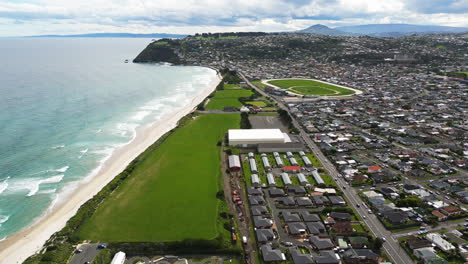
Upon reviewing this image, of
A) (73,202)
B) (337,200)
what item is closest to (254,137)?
(337,200)

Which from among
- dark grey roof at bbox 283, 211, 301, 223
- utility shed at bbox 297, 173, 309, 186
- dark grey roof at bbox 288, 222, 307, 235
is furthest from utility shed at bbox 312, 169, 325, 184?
dark grey roof at bbox 288, 222, 307, 235

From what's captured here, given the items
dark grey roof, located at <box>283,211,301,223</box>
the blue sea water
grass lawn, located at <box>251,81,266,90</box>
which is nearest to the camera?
dark grey roof, located at <box>283,211,301,223</box>

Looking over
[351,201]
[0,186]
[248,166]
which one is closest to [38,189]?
[0,186]

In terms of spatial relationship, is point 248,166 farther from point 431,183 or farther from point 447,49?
point 447,49

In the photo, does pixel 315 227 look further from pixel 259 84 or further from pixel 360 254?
pixel 259 84

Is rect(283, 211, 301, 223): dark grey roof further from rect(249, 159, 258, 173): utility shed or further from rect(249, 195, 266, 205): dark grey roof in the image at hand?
rect(249, 159, 258, 173): utility shed

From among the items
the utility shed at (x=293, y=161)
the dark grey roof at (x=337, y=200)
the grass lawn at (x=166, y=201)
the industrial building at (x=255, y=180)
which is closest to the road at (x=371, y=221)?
the dark grey roof at (x=337, y=200)

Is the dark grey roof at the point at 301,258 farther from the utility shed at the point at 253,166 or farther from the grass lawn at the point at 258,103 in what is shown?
the grass lawn at the point at 258,103
